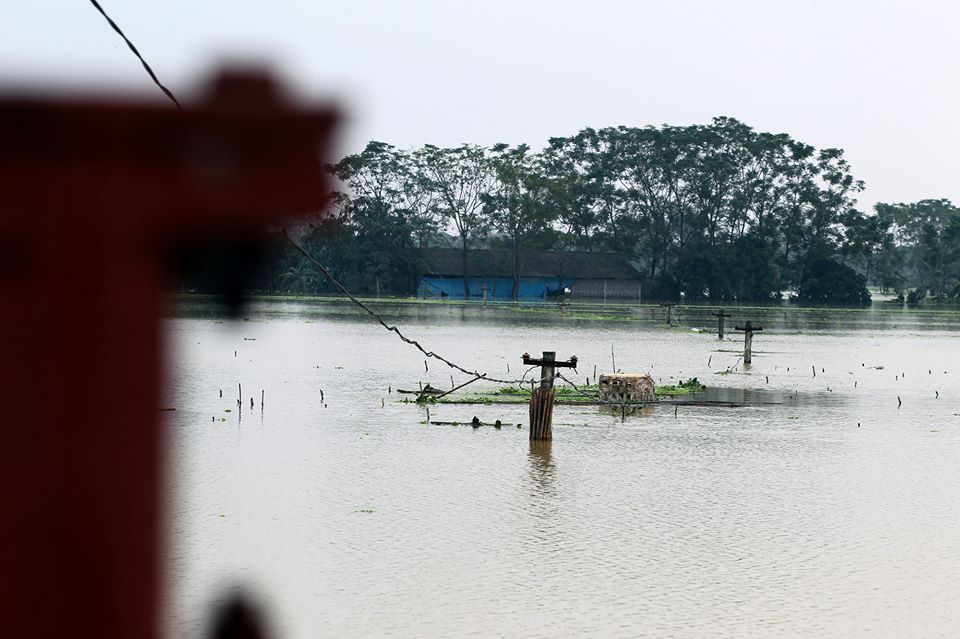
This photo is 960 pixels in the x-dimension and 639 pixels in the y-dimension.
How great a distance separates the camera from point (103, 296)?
3.24 ft

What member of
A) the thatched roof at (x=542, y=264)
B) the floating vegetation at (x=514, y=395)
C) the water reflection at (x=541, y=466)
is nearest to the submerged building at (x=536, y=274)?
the thatched roof at (x=542, y=264)

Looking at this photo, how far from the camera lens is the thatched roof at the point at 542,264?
286 feet

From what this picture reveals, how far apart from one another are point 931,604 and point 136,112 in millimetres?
11784

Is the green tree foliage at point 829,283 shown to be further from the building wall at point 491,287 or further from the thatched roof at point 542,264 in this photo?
the building wall at point 491,287

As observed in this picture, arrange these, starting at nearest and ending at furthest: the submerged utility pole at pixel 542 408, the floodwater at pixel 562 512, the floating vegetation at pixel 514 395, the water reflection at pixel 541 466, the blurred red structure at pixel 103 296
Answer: the blurred red structure at pixel 103 296, the floodwater at pixel 562 512, the water reflection at pixel 541 466, the submerged utility pole at pixel 542 408, the floating vegetation at pixel 514 395

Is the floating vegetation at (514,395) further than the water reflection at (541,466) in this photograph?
Yes

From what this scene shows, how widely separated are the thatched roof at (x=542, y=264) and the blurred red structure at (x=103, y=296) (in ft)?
280

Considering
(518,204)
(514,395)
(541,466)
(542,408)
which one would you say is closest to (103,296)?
(541,466)

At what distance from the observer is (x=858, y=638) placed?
10.4 meters

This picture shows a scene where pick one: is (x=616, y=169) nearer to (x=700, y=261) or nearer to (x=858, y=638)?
(x=700, y=261)

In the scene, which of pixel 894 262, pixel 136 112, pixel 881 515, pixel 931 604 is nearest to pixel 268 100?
pixel 136 112

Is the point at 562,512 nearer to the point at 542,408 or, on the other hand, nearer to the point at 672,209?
the point at 542,408

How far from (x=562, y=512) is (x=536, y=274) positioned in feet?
240

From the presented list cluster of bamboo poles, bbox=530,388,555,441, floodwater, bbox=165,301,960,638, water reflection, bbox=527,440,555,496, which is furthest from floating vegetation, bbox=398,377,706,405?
water reflection, bbox=527,440,555,496
